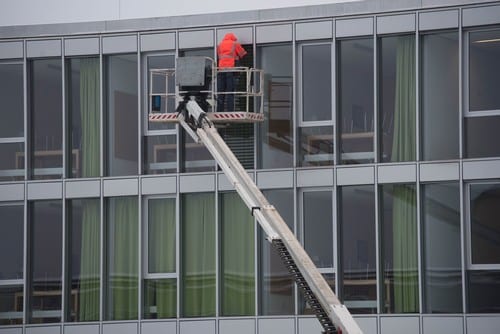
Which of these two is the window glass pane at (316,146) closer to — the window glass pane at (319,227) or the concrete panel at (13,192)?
the window glass pane at (319,227)

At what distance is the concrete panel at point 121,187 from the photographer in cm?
3822

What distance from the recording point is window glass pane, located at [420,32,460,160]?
118 ft

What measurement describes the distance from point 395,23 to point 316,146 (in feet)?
11.4

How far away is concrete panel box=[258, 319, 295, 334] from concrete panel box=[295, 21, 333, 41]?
22.1 ft

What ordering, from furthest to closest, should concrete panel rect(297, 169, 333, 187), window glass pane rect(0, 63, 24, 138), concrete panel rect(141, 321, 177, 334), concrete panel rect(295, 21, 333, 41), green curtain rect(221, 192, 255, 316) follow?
window glass pane rect(0, 63, 24, 138) → concrete panel rect(141, 321, 177, 334) → green curtain rect(221, 192, 255, 316) → concrete panel rect(295, 21, 333, 41) → concrete panel rect(297, 169, 333, 187)

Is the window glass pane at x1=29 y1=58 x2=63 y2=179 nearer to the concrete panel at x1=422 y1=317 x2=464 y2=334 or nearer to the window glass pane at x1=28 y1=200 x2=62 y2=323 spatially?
the window glass pane at x1=28 y1=200 x2=62 y2=323

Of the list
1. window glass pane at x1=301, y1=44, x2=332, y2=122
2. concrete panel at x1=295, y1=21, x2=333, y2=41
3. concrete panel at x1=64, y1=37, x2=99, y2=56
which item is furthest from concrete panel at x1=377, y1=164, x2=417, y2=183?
concrete panel at x1=64, y1=37, x2=99, y2=56

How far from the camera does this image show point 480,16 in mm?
35562

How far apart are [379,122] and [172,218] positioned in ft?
18.7

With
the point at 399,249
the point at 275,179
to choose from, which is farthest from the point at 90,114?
the point at 399,249

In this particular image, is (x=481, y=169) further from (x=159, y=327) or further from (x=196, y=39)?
(x=159, y=327)

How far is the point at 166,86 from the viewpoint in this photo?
37875 millimetres

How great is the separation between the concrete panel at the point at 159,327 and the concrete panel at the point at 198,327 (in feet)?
0.75

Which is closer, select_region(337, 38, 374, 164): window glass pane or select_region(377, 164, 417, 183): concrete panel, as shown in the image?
select_region(377, 164, 417, 183): concrete panel
